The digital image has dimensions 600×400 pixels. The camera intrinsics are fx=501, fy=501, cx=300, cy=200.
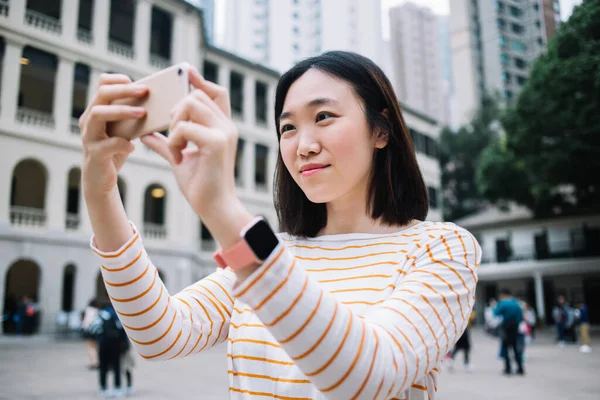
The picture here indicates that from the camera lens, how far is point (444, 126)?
41656mm

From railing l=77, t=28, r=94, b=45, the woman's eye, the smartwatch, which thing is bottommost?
the smartwatch

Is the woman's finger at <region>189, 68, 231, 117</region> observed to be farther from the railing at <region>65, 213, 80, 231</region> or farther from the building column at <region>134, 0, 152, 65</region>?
the building column at <region>134, 0, 152, 65</region>

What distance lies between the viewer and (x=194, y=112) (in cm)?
81

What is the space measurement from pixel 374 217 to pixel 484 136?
42319 mm

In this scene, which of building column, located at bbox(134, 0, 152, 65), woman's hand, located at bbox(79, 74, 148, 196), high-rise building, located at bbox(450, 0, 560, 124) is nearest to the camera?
woman's hand, located at bbox(79, 74, 148, 196)

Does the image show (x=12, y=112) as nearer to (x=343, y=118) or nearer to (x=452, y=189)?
(x=343, y=118)

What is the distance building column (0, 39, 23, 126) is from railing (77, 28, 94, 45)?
2.69 meters

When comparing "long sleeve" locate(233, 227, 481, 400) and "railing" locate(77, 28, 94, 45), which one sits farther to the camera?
"railing" locate(77, 28, 94, 45)

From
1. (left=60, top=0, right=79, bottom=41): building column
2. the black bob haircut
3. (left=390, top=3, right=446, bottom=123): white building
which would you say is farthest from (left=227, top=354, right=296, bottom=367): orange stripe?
(left=390, top=3, right=446, bottom=123): white building

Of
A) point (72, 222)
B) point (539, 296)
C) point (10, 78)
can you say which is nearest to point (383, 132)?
point (10, 78)

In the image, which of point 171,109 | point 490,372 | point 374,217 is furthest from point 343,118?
point 490,372

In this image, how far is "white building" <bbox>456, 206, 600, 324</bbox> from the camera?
92.9 ft

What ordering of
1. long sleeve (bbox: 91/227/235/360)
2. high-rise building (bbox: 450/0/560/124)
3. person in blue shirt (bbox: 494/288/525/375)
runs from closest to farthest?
long sleeve (bbox: 91/227/235/360) → person in blue shirt (bbox: 494/288/525/375) → high-rise building (bbox: 450/0/560/124)

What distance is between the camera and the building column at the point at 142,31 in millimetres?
20163
